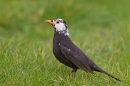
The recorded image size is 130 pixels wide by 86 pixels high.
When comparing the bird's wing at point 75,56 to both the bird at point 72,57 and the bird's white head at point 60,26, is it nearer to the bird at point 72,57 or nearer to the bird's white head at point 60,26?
the bird at point 72,57

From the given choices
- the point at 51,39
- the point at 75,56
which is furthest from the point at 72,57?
the point at 51,39

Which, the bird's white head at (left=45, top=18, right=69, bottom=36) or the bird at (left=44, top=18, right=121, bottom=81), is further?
the bird's white head at (left=45, top=18, right=69, bottom=36)

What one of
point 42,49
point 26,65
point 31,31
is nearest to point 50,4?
point 31,31

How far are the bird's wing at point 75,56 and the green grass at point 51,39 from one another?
0.18 m

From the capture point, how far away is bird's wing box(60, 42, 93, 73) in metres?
5.79

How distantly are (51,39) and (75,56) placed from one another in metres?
3.33

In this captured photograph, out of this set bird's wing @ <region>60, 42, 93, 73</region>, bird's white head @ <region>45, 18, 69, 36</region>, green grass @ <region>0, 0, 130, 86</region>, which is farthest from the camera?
bird's white head @ <region>45, 18, 69, 36</region>

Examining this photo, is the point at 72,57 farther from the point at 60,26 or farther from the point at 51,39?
the point at 51,39

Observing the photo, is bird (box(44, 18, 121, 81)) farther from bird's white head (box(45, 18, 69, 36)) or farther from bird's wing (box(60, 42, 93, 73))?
bird's white head (box(45, 18, 69, 36))

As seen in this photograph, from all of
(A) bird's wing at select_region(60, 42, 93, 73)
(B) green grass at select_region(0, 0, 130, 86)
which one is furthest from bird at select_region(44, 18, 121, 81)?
(B) green grass at select_region(0, 0, 130, 86)

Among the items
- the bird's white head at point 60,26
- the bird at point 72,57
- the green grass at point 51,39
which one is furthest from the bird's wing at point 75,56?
the bird's white head at point 60,26

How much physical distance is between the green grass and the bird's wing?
0.18 meters

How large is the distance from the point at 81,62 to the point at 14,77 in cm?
94

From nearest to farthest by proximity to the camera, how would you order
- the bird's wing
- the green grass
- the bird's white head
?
1. the green grass
2. the bird's wing
3. the bird's white head
